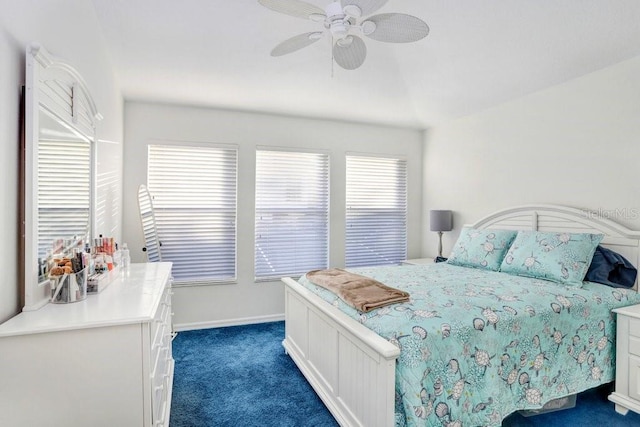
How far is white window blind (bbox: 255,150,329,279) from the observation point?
4.21 metres

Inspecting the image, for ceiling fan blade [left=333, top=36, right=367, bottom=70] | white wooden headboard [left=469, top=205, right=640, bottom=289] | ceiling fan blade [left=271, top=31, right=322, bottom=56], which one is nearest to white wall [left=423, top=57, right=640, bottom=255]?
white wooden headboard [left=469, top=205, right=640, bottom=289]

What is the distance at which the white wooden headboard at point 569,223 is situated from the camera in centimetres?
271

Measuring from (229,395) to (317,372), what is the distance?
25.8 inches

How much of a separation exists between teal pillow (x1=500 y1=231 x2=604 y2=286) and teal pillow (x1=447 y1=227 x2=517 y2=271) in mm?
139

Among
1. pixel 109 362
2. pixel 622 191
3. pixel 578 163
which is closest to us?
pixel 109 362

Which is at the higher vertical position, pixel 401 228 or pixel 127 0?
pixel 127 0

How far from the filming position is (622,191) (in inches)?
109

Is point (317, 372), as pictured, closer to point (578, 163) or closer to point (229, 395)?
point (229, 395)

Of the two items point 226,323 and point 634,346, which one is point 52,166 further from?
point 634,346

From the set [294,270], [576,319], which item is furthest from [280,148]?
[576,319]

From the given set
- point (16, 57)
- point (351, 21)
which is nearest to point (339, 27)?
point (351, 21)

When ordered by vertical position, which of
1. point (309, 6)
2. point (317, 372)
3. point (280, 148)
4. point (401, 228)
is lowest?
point (317, 372)

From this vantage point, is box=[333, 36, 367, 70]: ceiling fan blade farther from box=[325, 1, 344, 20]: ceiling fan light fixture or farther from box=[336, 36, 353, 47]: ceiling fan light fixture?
box=[325, 1, 344, 20]: ceiling fan light fixture

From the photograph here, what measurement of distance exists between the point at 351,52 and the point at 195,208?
2.54 meters
